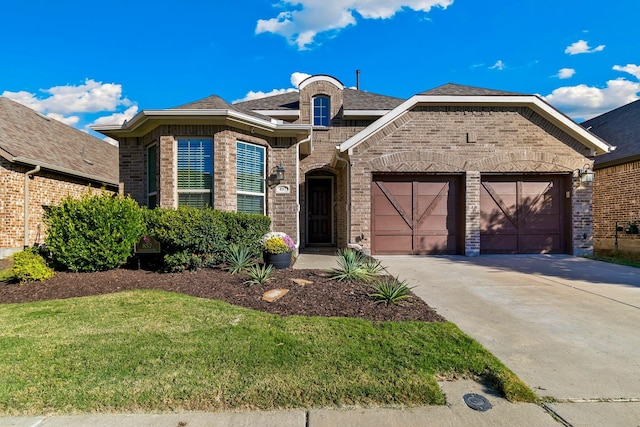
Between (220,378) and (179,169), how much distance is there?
6.84 m

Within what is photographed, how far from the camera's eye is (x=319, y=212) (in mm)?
12945

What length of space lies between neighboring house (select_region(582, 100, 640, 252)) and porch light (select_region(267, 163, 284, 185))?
11.2m

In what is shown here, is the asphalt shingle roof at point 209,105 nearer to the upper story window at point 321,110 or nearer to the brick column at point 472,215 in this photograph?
the upper story window at point 321,110

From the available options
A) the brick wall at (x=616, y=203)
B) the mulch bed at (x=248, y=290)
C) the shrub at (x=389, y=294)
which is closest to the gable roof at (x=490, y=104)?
the brick wall at (x=616, y=203)

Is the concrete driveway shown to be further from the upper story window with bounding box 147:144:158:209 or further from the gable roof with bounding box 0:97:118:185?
the gable roof with bounding box 0:97:118:185

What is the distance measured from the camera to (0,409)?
7.80 ft

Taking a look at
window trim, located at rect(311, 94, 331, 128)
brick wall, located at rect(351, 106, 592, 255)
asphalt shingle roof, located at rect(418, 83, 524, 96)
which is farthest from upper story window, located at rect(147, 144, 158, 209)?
asphalt shingle roof, located at rect(418, 83, 524, 96)

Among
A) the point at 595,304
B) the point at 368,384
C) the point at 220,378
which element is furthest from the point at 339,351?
the point at 595,304

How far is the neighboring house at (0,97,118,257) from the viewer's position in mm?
9969

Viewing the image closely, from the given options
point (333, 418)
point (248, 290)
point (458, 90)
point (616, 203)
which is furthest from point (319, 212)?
point (333, 418)

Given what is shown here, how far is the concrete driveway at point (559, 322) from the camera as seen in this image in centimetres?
259

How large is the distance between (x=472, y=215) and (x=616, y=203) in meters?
6.14

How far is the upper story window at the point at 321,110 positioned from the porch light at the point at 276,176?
4.59 meters

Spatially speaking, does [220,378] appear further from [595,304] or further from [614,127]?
[614,127]
